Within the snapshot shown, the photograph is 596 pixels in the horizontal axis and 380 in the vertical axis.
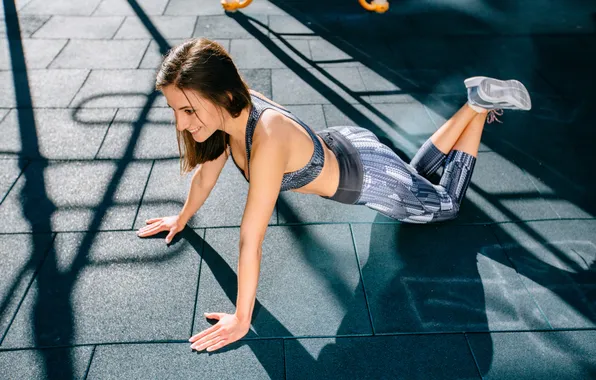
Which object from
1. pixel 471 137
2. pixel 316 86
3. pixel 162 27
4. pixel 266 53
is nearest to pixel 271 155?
pixel 471 137

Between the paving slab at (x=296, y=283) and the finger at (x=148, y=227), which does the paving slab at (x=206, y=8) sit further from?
the paving slab at (x=296, y=283)

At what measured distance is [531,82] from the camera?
13.9 ft

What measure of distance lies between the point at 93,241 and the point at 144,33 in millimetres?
3141

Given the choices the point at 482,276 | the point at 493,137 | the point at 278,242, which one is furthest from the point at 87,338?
the point at 493,137

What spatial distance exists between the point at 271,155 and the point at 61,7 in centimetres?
514

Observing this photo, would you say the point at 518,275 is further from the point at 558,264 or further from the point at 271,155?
the point at 271,155

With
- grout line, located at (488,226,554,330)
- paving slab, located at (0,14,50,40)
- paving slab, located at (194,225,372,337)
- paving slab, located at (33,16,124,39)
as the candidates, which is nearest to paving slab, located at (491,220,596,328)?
grout line, located at (488,226,554,330)

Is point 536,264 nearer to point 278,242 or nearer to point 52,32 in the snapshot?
point 278,242

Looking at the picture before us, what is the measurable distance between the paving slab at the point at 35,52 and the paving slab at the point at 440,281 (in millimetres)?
3786

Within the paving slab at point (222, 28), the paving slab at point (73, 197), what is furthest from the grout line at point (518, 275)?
the paving slab at point (222, 28)

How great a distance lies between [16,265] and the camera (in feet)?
8.25

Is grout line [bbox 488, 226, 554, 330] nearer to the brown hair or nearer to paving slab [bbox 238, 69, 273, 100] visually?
the brown hair

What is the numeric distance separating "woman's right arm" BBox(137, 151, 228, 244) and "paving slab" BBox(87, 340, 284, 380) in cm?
74

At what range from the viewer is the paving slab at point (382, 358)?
83.1 inches
